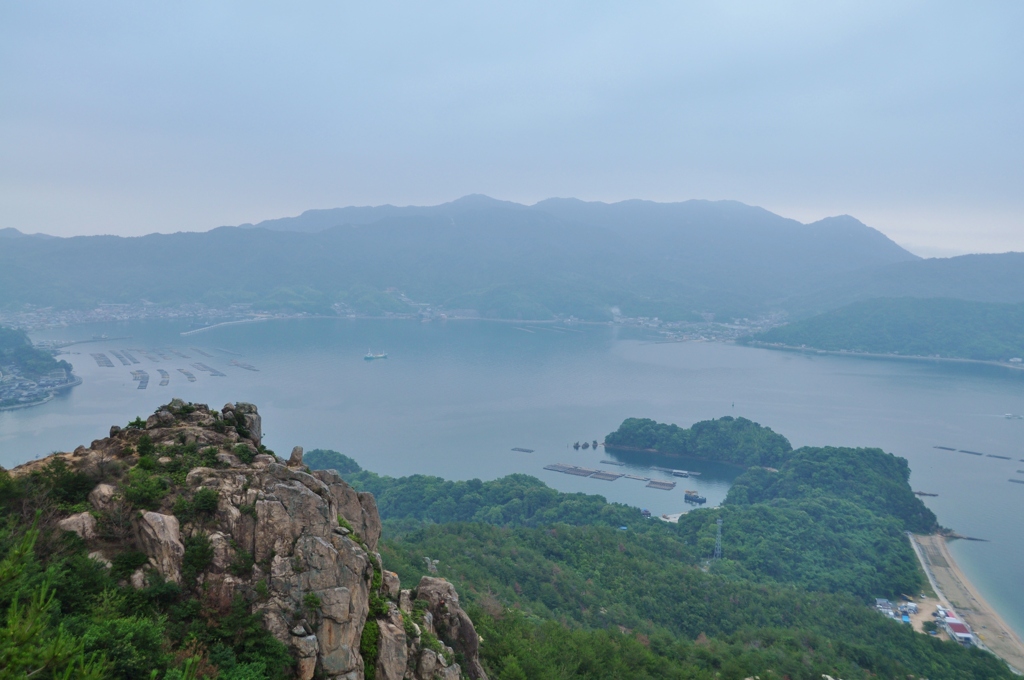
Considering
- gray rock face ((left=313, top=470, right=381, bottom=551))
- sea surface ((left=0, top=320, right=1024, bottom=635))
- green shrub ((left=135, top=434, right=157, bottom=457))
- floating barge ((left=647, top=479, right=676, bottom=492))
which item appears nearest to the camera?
green shrub ((left=135, top=434, right=157, bottom=457))

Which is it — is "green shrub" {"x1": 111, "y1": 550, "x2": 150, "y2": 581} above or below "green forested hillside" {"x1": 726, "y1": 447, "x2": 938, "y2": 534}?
above

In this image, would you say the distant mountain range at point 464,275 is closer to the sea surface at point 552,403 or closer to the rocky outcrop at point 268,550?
the sea surface at point 552,403

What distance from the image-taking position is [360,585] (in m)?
6.78

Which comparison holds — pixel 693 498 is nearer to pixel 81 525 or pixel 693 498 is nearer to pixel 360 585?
pixel 360 585

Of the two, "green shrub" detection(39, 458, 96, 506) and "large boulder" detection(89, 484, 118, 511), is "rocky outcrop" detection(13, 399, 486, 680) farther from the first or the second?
"green shrub" detection(39, 458, 96, 506)

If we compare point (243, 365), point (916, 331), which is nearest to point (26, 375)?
point (243, 365)

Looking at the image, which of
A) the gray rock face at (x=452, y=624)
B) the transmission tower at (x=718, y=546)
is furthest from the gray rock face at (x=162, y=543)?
the transmission tower at (x=718, y=546)

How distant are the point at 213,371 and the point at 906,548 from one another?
199ft

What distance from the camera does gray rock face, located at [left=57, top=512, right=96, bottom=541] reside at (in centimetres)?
612

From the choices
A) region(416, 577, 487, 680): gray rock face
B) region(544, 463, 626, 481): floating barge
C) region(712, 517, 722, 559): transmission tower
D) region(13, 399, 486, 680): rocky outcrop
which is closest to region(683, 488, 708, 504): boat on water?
region(544, 463, 626, 481): floating barge

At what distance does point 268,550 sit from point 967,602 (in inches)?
1078

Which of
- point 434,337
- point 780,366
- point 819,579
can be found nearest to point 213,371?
point 434,337

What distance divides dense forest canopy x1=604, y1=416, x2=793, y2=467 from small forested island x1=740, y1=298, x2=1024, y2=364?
6343 cm

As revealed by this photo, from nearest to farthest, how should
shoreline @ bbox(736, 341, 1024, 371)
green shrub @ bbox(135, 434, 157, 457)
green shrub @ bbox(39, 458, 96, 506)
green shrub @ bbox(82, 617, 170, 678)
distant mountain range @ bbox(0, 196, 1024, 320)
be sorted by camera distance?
green shrub @ bbox(82, 617, 170, 678) → green shrub @ bbox(39, 458, 96, 506) → green shrub @ bbox(135, 434, 157, 457) → shoreline @ bbox(736, 341, 1024, 371) → distant mountain range @ bbox(0, 196, 1024, 320)
